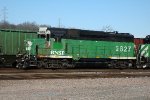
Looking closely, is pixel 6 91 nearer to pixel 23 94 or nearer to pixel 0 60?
pixel 23 94

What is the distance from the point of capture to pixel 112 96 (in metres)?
12.0

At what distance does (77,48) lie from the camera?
28.4m

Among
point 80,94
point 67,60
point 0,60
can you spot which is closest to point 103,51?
point 67,60

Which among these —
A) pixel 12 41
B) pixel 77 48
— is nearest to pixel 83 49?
pixel 77 48

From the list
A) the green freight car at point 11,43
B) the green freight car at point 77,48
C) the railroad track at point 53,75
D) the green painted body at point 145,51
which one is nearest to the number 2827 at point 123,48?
the green freight car at point 77,48

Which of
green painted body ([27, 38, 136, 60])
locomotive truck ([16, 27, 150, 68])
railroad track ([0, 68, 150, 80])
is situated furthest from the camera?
green painted body ([27, 38, 136, 60])

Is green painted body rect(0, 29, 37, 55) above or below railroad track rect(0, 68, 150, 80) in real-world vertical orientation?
above

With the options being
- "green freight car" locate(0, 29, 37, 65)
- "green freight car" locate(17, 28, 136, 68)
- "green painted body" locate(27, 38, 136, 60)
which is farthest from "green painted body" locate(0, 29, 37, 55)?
"green painted body" locate(27, 38, 136, 60)

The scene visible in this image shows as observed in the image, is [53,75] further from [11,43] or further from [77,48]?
[11,43]

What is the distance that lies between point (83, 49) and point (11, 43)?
6035 millimetres

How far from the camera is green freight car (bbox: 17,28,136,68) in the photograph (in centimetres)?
2680

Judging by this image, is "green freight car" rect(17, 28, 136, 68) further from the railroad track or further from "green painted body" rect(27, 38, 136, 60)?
the railroad track

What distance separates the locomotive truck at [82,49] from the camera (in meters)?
26.8

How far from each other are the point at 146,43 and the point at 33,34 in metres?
10.8
